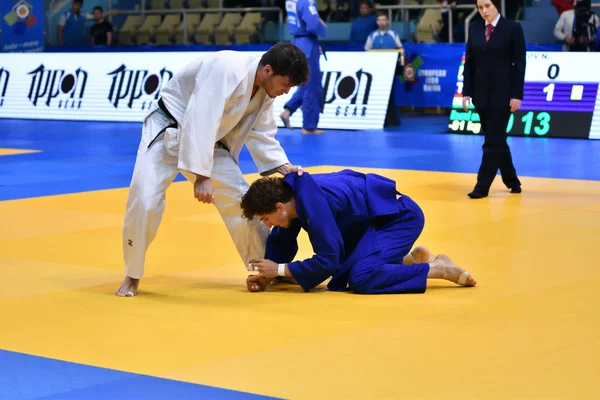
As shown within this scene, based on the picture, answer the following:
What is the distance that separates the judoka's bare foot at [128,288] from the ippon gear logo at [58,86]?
14363 mm

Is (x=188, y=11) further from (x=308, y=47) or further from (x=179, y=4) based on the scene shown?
(x=308, y=47)

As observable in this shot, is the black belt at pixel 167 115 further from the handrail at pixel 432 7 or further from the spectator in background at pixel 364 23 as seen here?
the spectator in background at pixel 364 23

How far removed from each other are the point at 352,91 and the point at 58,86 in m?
6.14

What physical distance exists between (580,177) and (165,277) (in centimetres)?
601

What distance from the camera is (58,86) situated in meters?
20.3

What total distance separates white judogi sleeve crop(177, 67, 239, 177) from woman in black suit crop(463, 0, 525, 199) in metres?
4.55

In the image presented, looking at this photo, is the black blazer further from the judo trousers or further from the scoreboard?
the scoreboard

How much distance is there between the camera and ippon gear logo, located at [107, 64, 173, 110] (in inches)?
746

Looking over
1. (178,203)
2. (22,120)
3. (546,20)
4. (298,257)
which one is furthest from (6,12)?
(298,257)

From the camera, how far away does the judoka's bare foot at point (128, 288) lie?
6082mm

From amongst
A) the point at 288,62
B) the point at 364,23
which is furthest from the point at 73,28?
the point at 288,62

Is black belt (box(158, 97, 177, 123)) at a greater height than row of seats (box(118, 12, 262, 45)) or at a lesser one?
greater

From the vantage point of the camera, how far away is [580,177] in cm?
1128

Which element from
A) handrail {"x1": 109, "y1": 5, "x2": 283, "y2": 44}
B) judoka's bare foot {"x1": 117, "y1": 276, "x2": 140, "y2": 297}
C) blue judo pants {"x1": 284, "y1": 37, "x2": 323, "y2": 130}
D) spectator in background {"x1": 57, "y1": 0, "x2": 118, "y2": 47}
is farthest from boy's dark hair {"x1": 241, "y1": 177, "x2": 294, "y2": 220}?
spectator in background {"x1": 57, "y1": 0, "x2": 118, "y2": 47}
